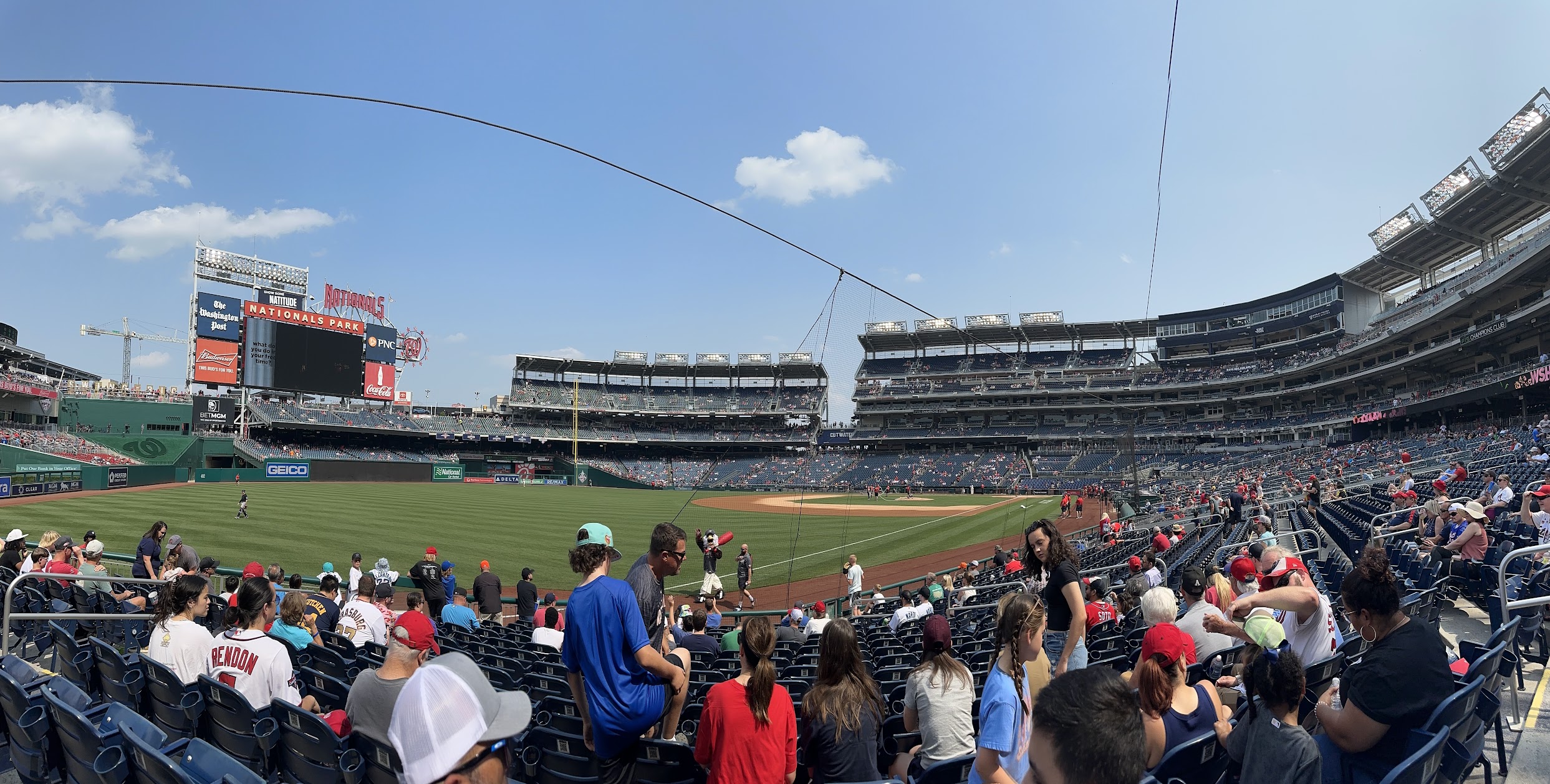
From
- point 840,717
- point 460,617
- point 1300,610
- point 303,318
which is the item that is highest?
point 303,318

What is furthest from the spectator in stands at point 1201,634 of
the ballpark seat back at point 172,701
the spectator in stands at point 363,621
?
the spectator in stands at point 363,621

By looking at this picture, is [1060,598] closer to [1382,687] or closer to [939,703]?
[939,703]

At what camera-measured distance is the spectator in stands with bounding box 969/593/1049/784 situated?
114 inches

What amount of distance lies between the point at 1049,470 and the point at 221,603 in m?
61.9

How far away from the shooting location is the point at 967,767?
135 inches

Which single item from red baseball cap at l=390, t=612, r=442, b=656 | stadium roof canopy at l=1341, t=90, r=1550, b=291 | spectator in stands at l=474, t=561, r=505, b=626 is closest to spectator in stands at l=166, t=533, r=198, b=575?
spectator in stands at l=474, t=561, r=505, b=626

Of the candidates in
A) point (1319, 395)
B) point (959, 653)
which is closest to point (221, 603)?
point (959, 653)

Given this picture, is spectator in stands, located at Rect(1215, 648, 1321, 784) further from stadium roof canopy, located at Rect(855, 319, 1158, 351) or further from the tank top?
stadium roof canopy, located at Rect(855, 319, 1158, 351)

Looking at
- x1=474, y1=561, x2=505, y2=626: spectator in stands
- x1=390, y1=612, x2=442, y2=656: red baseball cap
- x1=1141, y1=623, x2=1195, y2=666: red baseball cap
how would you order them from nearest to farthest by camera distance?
1. x1=1141, y1=623, x2=1195, y2=666: red baseball cap
2. x1=390, y1=612, x2=442, y2=656: red baseball cap
3. x1=474, y1=561, x2=505, y2=626: spectator in stands

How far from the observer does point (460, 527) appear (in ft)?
101

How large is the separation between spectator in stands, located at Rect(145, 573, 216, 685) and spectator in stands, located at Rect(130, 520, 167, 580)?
8209 mm

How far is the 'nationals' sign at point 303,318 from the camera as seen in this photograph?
203 feet

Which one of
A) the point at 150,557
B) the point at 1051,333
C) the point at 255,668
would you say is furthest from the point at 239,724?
the point at 1051,333

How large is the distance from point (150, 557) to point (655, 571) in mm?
12102
